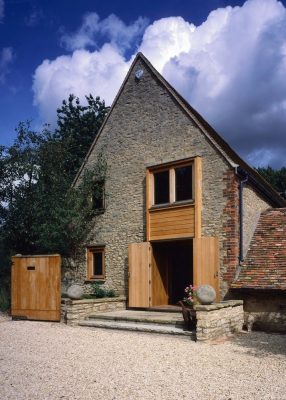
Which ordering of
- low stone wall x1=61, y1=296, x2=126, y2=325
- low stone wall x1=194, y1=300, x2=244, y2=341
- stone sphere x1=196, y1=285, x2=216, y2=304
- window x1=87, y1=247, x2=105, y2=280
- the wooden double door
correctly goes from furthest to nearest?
window x1=87, y1=247, x2=105, y2=280
low stone wall x1=61, y1=296, x2=126, y2=325
the wooden double door
stone sphere x1=196, y1=285, x2=216, y2=304
low stone wall x1=194, y1=300, x2=244, y2=341

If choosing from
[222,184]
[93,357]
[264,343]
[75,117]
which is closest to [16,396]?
[93,357]

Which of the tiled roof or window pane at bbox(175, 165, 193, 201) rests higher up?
window pane at bbox(175, 165, 193, 201)

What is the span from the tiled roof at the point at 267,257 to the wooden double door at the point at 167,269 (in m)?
1.00

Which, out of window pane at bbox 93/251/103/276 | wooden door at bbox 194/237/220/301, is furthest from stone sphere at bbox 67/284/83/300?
wooden door at bbox 194/237/220/301

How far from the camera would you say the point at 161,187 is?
15.0 meters

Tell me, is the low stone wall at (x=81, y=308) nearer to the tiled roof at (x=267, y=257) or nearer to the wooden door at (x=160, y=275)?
the wooden door at (x=160, y=275)

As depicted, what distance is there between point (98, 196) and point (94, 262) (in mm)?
2640

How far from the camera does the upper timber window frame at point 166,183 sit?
46.3 feet

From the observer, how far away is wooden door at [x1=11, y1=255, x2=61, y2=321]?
14.1 metres

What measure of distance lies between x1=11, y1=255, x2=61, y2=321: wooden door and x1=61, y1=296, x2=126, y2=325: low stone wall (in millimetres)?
440

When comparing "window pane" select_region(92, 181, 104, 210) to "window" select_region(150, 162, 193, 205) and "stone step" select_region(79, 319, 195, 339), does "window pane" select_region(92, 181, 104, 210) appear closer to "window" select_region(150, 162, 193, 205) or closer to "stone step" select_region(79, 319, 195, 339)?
"window" select_region(150, 162, 193, 205)

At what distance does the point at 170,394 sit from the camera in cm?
630

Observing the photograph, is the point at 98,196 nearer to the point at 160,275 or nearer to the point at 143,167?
the point at 143,167

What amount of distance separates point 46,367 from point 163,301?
25.7 ft
